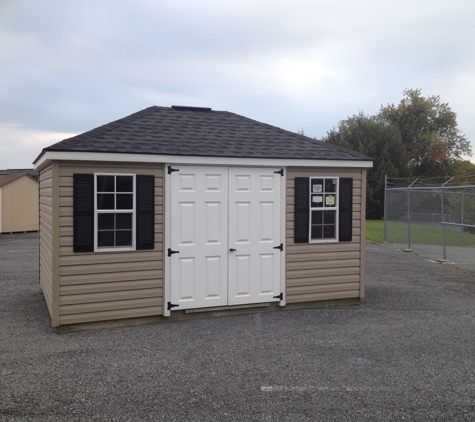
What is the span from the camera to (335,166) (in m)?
8.64

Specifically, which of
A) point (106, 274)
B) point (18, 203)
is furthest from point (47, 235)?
point (18, 203)

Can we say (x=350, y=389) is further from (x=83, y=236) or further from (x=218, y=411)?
(x=83, y=236)

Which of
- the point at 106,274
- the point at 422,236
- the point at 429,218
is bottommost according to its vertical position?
the point at 422,236

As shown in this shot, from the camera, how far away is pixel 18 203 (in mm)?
23469

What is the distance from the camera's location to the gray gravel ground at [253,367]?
15.2ft

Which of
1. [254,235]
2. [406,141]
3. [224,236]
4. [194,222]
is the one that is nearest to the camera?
[194,222]

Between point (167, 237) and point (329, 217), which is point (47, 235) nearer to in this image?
point (167, 237)

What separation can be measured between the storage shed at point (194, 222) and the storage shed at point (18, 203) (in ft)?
52.1

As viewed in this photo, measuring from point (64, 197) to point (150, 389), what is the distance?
3.29m

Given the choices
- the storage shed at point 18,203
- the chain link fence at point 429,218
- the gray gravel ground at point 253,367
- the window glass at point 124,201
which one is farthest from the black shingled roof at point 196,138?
the storage shed at point 18,203

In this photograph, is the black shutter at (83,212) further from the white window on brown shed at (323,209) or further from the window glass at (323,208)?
A: the window glass at (323,208)

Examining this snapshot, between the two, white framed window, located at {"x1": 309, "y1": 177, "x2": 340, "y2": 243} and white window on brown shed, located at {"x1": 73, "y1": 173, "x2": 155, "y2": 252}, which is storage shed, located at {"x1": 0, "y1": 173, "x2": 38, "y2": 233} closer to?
white window on brown shed, located at {"x1": 73, "y1": 173, "x2": 155, "y2": 252}

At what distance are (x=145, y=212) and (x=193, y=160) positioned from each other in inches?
43.2

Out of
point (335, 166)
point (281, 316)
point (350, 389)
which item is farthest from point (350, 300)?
point (350, 389)
